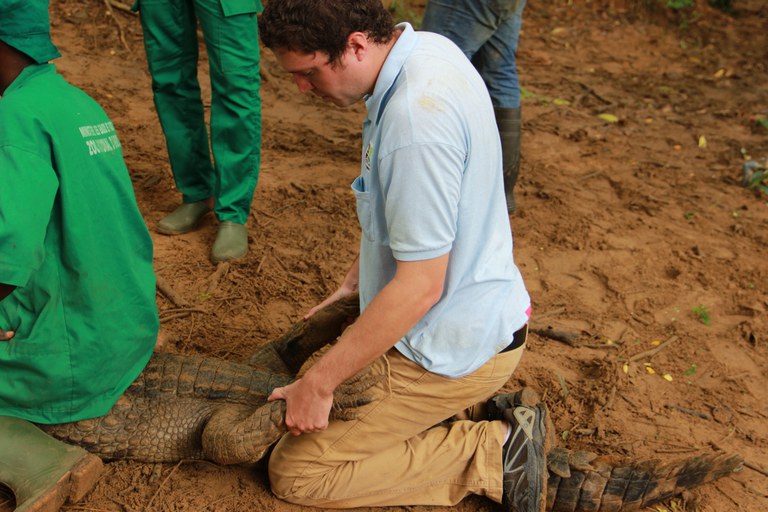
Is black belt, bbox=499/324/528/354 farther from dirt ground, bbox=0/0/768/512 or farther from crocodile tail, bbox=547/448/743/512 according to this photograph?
dirt ground, bbox=0/0/768/512

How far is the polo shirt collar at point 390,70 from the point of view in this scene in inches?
75.1

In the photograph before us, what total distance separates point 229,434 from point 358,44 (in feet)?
4.21

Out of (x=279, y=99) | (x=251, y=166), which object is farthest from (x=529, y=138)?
(x=251, y=166)

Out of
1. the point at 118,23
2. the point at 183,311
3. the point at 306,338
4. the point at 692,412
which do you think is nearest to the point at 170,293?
the point at 183,311

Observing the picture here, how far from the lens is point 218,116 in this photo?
12.1 ft

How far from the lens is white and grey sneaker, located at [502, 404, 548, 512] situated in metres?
2.40

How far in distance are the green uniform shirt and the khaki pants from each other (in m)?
0.67

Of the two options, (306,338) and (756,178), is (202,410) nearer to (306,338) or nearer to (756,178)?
(306,338)

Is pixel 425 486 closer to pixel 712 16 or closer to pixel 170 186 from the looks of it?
pixel 170 186

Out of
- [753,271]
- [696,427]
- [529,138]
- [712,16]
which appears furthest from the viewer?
[712,16]

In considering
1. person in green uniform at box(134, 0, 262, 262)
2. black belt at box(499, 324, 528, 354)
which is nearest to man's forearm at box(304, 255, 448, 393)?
black belt at box(499, 324, 528, 354)

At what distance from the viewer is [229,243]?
12.5 feet

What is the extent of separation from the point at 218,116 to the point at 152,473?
1.85 m

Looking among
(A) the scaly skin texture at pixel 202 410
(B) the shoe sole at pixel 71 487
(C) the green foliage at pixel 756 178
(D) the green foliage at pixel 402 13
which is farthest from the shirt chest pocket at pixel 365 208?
(D) the green foliage at pixel 402 13
